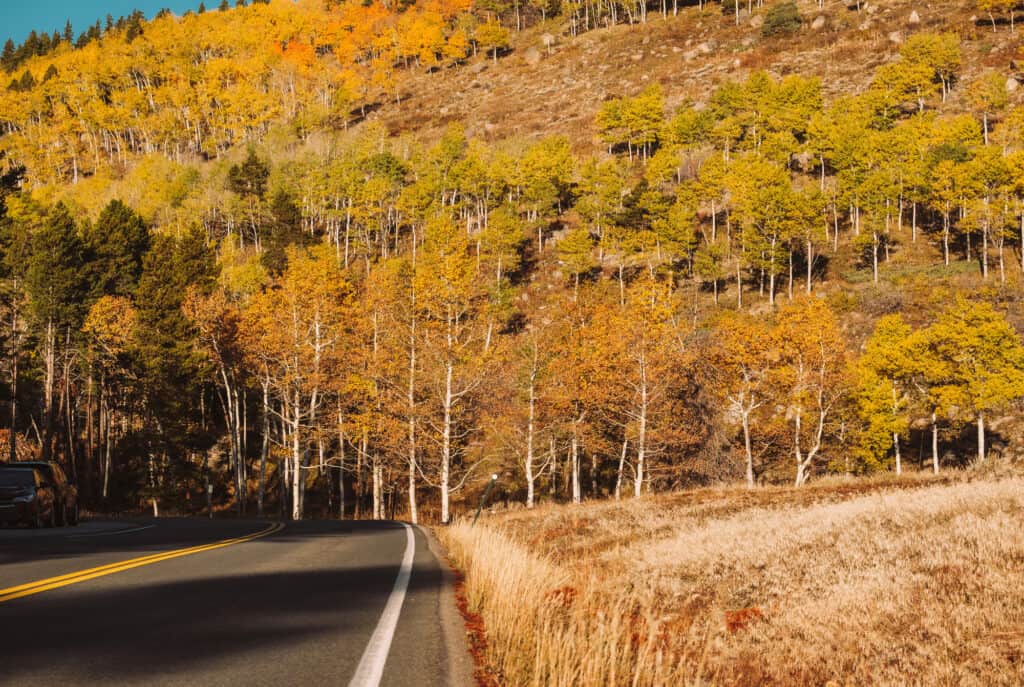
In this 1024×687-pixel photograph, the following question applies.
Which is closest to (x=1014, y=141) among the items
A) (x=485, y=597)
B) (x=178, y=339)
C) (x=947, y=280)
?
(x=947, y=280)

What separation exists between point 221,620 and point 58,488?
1493 cm

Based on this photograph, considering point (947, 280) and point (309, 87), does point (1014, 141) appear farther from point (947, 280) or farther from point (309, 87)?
point (309, 87)

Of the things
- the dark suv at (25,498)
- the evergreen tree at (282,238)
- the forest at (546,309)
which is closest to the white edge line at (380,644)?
the dark suv at (25,498)

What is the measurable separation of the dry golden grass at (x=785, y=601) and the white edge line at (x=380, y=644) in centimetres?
83

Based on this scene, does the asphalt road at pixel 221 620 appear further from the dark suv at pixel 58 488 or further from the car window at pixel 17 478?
the dark suv at pixel 58 488

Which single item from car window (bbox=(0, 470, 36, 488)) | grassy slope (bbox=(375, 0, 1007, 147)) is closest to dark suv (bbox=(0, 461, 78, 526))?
car window (bbox=(0, 470, 36, 488))

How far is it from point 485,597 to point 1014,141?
80630 mm

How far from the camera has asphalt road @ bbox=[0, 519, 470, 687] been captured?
4488 mm

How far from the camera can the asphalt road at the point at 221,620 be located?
4.49m

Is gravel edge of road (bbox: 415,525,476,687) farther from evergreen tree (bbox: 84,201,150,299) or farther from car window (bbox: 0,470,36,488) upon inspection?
evergreen tree (bbox: 84,201,150,299)

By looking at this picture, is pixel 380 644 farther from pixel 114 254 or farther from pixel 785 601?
pixel 114 254

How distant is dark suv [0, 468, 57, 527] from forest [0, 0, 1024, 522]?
16203 millimetres

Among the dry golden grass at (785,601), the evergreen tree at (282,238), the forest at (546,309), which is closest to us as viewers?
the dry golden grass at (785,601)

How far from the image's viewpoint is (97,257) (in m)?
53.9
